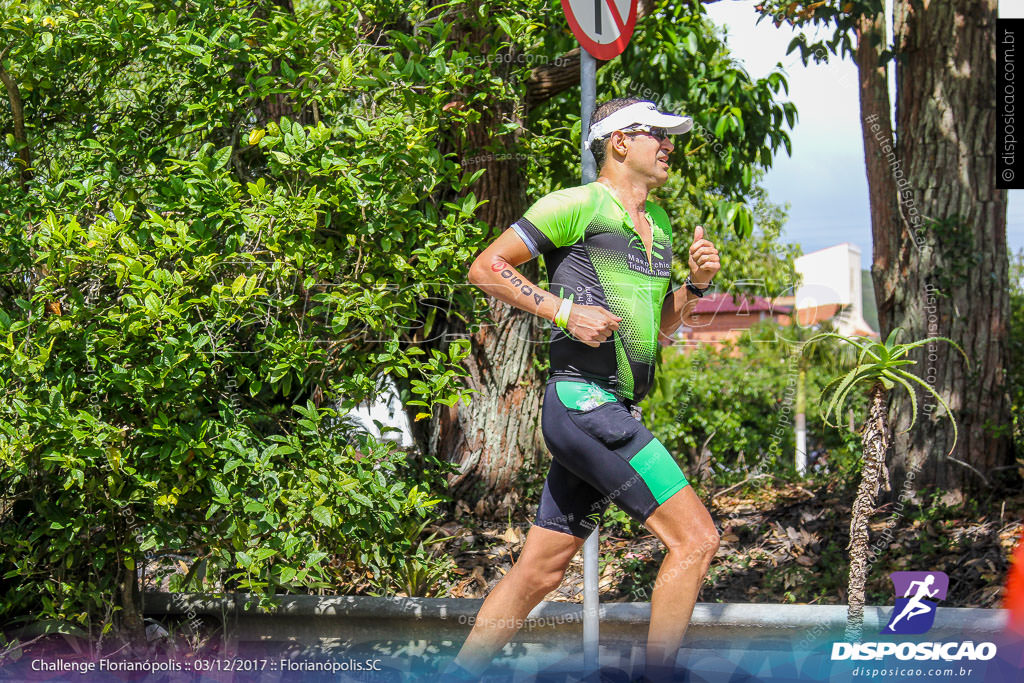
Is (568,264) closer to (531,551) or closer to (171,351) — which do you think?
(531,551)

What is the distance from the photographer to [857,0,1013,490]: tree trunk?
5.82m

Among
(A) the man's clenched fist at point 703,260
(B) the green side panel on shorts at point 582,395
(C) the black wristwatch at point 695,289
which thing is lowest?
(B) the green side panel on shorts at point 582,395

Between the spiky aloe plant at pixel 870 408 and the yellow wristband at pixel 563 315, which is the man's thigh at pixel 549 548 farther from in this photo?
the spiky aloe plant at pixel 870 408

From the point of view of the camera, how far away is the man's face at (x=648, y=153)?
140 inches

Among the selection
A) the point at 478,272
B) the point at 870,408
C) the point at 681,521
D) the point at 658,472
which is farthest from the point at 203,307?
the point at 870,408

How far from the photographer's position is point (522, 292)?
3.30 metres

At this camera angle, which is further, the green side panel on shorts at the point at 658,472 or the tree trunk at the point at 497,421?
the tree trunk at the point at 497,421

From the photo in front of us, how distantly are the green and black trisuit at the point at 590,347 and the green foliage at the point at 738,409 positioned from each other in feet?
7.81

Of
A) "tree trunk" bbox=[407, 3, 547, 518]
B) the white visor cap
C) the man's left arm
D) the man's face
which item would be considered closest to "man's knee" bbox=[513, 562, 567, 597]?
the man's left arm

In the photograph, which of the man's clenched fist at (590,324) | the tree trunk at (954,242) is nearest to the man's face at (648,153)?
the man's clenched fist at (590,324)

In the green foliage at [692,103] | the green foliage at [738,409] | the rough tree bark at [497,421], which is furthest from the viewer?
the green foliage at [738,409]

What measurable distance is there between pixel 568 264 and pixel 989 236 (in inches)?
140

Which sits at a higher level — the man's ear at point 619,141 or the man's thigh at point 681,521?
the man's ear at point 619,141

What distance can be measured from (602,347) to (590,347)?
4 cm
